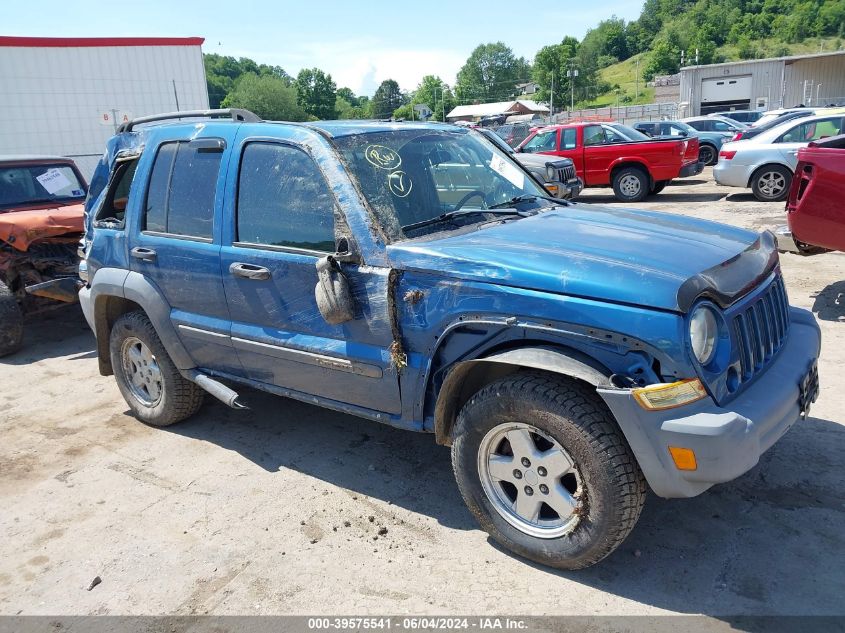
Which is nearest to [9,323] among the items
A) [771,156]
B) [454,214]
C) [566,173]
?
[454,214]

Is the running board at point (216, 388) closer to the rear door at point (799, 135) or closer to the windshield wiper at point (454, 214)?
the windshield wiper at point (454, 214)

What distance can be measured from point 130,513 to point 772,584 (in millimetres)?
3242

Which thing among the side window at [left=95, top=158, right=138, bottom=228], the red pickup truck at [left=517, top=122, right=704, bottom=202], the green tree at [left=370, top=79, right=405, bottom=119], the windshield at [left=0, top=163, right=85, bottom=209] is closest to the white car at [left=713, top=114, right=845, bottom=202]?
the red pickup truck at [left=517, top=122, right=704, bottom=202]

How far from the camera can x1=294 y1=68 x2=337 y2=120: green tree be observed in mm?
111562

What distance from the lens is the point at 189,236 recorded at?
4.11 meters

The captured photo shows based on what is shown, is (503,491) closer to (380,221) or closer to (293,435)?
(380,221)

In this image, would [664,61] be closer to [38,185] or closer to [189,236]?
[38,185]

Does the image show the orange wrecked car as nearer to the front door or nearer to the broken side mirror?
the front door

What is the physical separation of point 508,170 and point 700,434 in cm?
226

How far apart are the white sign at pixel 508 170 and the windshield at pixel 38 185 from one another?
6.16m

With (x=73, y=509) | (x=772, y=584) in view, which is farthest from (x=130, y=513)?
(x=772, y=584)

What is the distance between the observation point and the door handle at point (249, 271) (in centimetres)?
365

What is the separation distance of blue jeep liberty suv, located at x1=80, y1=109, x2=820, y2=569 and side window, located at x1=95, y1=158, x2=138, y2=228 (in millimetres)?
121

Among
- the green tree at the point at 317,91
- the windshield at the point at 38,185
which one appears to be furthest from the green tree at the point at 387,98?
the windshield at the point at 38,185
